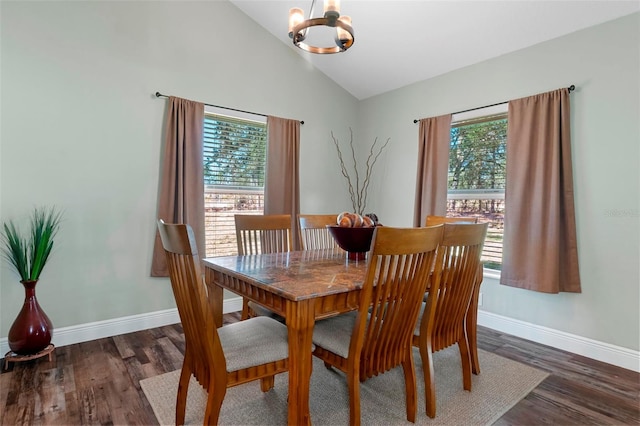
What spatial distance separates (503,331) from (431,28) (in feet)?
8.96

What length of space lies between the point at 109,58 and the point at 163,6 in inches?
26.7

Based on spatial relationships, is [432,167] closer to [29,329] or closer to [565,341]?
[565,341]

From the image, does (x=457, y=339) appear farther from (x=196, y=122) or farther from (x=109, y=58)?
(x=109, y=58)

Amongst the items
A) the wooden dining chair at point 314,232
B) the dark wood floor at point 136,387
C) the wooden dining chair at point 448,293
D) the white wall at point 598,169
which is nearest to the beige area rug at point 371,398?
the dark wood floor at point 136,387

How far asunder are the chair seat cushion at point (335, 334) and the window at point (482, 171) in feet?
6.58

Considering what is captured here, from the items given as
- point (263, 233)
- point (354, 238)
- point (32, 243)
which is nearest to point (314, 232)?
point (263, 233)

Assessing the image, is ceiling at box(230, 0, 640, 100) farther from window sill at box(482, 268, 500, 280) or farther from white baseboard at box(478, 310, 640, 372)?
white baseboard at box(478, 310, 640, 372)

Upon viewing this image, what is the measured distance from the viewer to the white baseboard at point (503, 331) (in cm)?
248

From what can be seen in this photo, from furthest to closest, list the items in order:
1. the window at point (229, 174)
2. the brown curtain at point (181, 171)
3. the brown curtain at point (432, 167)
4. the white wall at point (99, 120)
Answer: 1. the brown curtain at point (432, 167)
2. the window at point (229, 174)
3. the brown curtain at point (181, 171)
4. the white wall at point (99, 120)

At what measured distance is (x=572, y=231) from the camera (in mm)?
2662

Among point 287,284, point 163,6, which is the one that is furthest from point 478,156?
point 163,6

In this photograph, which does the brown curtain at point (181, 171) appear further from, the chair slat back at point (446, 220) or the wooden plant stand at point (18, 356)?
the chair slat back at point (446, 220)

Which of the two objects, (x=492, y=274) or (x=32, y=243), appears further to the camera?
(x=492, y=274)

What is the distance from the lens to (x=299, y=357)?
1.38 metres
